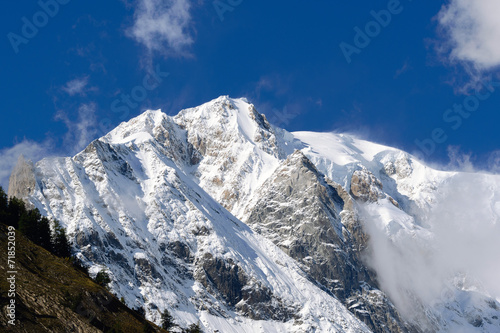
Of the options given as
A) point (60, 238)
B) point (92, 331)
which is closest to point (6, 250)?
point (92, 331)

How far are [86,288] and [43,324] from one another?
11835mm

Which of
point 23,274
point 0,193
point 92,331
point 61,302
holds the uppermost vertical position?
point 0,193

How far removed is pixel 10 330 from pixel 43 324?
4135 mm

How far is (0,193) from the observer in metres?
91.9

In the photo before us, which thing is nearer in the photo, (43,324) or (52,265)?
(43,324)

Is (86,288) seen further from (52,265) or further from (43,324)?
(43,324)

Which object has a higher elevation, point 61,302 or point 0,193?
point 0,193

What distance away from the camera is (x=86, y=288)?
219ft

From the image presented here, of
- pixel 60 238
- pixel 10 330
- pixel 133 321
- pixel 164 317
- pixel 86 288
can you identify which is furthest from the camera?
pixel 164 317

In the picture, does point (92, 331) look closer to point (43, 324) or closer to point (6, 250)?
point (43, 324)

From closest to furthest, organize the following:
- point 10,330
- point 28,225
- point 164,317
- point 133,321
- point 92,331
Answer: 1. point 10,330
2. point 92,331
3. point 133,321
4. point 28,225
5. point 164,317

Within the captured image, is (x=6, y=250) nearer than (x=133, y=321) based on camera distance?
Yes

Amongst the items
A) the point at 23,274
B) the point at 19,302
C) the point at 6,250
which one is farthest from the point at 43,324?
the point at 6,250

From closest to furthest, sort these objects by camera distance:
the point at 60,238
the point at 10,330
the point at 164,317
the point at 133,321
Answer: the point at 10,330 → the point at 133,321 → the point at 60,238 → the point at 164,317
